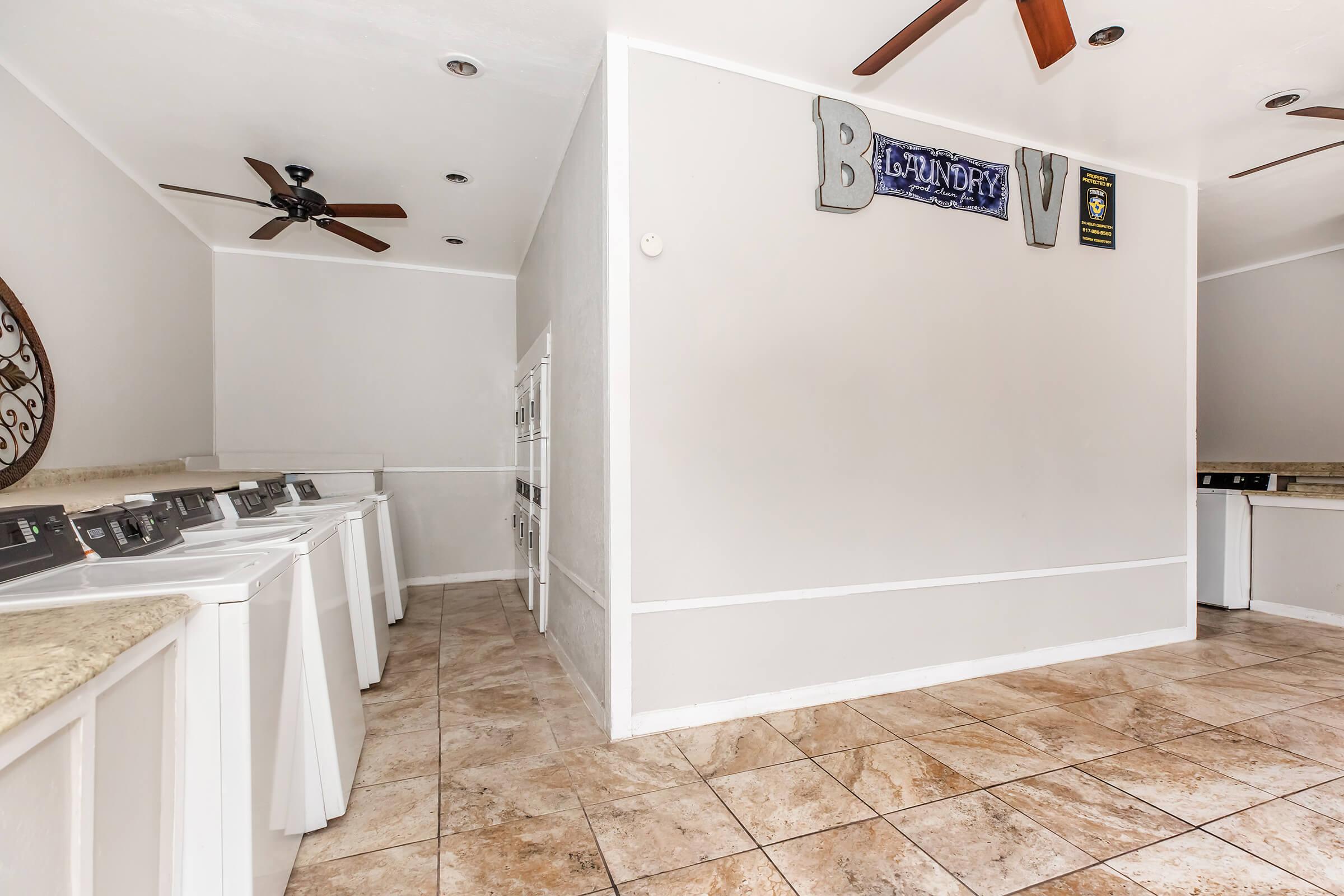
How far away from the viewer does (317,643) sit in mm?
1837

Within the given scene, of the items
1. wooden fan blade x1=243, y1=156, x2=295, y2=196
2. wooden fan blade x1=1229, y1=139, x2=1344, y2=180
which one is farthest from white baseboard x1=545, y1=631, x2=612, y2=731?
wooden fan blade x1=1229, y1=139, x2=1344, y2=180

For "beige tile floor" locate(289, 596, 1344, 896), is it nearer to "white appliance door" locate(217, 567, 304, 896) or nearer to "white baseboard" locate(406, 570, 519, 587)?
"white appliance door" locate(217, 567, 304, 896)

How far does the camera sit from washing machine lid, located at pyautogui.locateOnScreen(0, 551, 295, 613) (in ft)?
3.77

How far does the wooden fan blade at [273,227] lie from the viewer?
145 inches

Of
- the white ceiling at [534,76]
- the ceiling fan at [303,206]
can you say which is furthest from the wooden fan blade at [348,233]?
the white ceiling at [534,76]

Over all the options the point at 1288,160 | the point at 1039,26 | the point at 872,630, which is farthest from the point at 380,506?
the point at 1288,160

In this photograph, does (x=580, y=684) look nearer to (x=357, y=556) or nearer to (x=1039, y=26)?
(x=357, y=556)

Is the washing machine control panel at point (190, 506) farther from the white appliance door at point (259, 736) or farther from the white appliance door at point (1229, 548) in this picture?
the white appliance door at point (1229, 548)

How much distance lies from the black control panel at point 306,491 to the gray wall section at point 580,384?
5.27 ft

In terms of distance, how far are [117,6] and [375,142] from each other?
114 cm

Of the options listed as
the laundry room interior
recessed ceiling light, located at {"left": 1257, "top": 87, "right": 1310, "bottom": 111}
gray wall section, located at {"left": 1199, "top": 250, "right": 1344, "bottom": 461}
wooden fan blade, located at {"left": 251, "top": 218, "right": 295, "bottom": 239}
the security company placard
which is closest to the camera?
the laundry room interior

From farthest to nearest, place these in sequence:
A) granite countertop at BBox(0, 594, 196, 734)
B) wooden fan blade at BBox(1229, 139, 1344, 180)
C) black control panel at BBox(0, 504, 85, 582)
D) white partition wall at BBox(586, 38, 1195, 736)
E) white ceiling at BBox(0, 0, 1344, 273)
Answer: wooden fan blade at BBox(1229, 139, 1344, 180)
white partition wall at BBox(586, 38, 1195, 736)
white ceiling at BBox(0, 0, 1344, 273)
black control panel at BBox(0, 504, 85, 582)
granite countertop at BBox(0, 594, 196, 734)

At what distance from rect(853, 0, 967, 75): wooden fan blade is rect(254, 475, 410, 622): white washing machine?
328 centimetres

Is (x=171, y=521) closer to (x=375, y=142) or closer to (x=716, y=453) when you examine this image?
(x=716, y=453)
